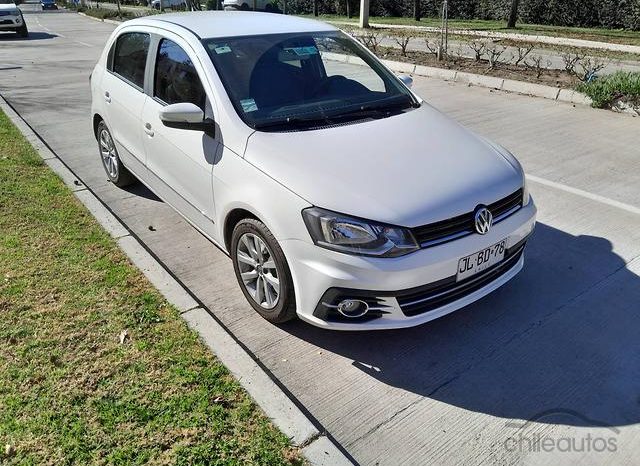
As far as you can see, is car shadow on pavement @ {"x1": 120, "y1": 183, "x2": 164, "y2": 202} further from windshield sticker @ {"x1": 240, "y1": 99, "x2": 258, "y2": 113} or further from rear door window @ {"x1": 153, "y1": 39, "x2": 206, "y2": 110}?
windshield sticker @ {"x1": 240, "y1": 99, "x2": 258, "y2": 113}

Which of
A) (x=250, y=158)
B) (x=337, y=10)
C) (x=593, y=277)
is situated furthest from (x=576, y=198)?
(x=337, y=10)

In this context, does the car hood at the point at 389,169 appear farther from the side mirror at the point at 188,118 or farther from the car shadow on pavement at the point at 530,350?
the car shadow on pavement at the point at 530,350

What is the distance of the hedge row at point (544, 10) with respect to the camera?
2169 centimetres

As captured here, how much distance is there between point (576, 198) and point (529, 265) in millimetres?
1586

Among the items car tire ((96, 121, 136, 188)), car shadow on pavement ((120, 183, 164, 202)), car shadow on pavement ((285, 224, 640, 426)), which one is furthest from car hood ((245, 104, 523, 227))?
car tire ((96, 121, 136, 188))

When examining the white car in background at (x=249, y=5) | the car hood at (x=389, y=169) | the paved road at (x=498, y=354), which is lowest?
the paved road at (x=498, y=354)

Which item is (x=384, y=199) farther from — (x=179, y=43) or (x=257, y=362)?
(x=179, y=43)

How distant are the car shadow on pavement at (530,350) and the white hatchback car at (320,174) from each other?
30cm

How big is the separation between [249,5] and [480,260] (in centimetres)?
2791

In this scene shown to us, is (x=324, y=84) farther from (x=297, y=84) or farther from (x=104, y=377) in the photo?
(x=104, y=377)

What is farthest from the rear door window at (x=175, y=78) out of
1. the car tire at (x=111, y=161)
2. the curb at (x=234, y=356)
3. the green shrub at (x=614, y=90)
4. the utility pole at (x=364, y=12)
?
the utility pole at (x=364, y=12)

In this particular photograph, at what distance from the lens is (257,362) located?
3051mm

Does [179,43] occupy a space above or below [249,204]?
above

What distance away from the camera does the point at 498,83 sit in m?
10.2
